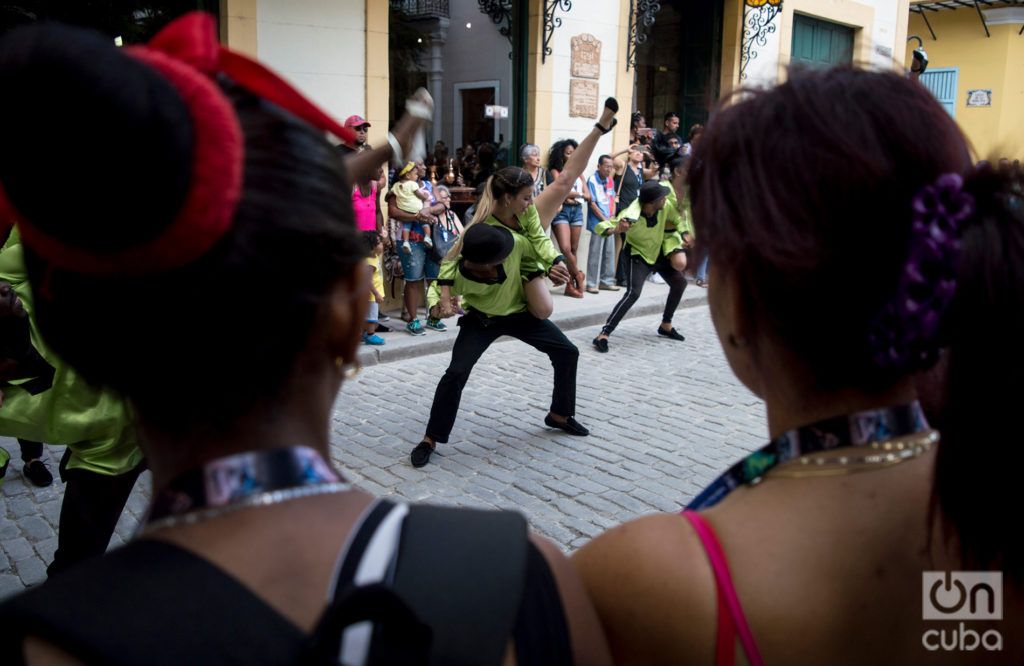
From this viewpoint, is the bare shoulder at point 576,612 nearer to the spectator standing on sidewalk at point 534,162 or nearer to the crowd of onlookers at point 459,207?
the crowd of onlookers at point 459,207

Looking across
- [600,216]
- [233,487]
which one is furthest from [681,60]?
[233,487]

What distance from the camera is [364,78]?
9.09 meters

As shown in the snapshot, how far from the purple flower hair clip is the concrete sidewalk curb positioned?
543cm

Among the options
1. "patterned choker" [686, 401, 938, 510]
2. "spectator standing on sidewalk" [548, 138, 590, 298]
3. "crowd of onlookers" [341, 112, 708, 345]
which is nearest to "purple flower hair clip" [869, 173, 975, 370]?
"patterned choker" [686, 401, 938, 510]

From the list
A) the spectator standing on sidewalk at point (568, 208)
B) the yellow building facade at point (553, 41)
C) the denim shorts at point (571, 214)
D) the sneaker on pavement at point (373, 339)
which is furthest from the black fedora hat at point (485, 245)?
the denim shorts at point (571, 214)

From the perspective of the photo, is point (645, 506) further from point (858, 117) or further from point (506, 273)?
point (858, 117)

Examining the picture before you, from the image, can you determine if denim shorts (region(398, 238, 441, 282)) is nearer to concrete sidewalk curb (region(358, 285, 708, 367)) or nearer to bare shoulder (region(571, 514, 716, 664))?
concrete sidewalk curb (region(358, 285, 708, 367))

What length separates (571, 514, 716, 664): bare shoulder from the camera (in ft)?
3.90

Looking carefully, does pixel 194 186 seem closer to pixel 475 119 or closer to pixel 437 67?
pixel 475 119

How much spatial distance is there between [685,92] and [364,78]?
6.99 metres

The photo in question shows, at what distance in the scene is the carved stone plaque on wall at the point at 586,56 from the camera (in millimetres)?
11102

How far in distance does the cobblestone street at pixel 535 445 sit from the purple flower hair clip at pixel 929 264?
312 cm

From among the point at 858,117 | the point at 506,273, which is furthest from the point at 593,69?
the point at 858,117

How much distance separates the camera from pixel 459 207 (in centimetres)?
1127
